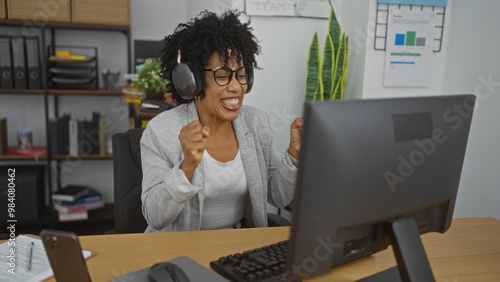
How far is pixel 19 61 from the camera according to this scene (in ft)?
9.22

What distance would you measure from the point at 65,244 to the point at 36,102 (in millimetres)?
2696

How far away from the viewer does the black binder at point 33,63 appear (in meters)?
2.79

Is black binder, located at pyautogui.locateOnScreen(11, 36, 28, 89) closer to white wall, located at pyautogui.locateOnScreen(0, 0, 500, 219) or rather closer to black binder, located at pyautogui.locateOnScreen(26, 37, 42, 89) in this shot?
black binder, located at pyautogui.locateOnScreen(26, 37, 42, 89)

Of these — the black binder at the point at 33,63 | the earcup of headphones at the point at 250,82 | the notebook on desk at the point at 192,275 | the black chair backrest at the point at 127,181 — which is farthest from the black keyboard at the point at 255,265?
the black binder at the point at 33,63

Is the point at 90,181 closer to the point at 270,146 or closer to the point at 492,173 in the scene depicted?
the point at 270,146

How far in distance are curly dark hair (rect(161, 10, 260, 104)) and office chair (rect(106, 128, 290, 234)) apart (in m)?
0.28

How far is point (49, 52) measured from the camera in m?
2.93

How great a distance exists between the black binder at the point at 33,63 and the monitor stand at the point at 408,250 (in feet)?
9.04

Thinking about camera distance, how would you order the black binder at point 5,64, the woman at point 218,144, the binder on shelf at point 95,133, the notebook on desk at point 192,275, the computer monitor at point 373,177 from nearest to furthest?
the computer monitor at point 373,177, the notebook on desk at point 192,275, the woman at point 218,144, the black binder at point 5,64, the binder on shelf at point 95,133

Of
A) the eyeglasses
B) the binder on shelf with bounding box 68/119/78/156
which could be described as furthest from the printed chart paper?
the binder on shelf with bounding box 68/119/78/156

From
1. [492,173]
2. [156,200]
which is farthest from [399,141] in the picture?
[492,173]

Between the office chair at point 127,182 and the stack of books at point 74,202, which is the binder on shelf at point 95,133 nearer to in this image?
the stack of books at point 74,202

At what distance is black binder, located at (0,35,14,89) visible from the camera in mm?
2756

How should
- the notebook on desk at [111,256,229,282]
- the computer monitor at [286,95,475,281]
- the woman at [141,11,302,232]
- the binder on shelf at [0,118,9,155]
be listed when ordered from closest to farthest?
the computer monitor at [286,95,475,281], the notebook on desk at [111,256,229,282], the woman at [141,11,302,232], the binder on shelf at [0,118,9,155]
